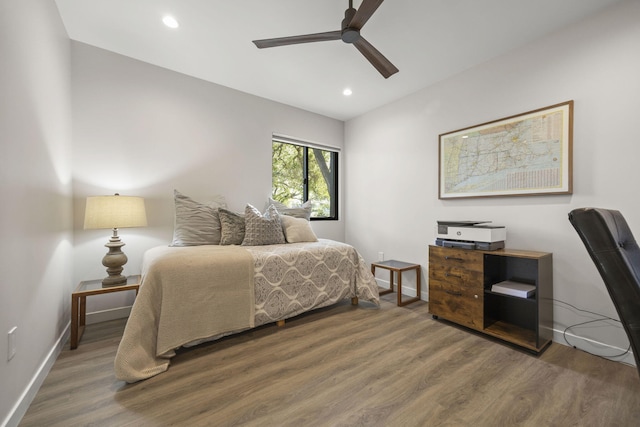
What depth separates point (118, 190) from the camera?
98.4 inches

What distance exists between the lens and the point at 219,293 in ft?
6.48

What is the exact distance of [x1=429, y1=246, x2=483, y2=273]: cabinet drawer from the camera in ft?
7.20

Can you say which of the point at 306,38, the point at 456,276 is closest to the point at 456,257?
the point at 456,276

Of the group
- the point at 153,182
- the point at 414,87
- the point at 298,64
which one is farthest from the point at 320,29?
the point at 153,182

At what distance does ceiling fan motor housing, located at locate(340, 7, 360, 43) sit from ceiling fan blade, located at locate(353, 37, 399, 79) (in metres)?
0.05

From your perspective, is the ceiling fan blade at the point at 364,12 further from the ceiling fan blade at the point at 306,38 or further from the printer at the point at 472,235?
the printer at the point at 472,235

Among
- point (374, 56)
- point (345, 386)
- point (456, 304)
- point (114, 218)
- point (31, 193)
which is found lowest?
point (345, 386)

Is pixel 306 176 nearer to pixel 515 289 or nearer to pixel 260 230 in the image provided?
pixel 260 230

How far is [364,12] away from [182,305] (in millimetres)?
2169

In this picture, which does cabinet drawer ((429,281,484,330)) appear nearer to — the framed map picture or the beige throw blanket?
the framed map picture

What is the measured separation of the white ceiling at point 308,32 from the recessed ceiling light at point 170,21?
0.05 meters

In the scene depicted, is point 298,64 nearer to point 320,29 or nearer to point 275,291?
point 320,29

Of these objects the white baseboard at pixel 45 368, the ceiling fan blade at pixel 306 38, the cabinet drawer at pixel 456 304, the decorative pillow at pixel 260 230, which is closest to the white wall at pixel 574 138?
the cabinet drawer at pixel 456 304

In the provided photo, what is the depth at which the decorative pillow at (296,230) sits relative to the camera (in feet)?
9.43
